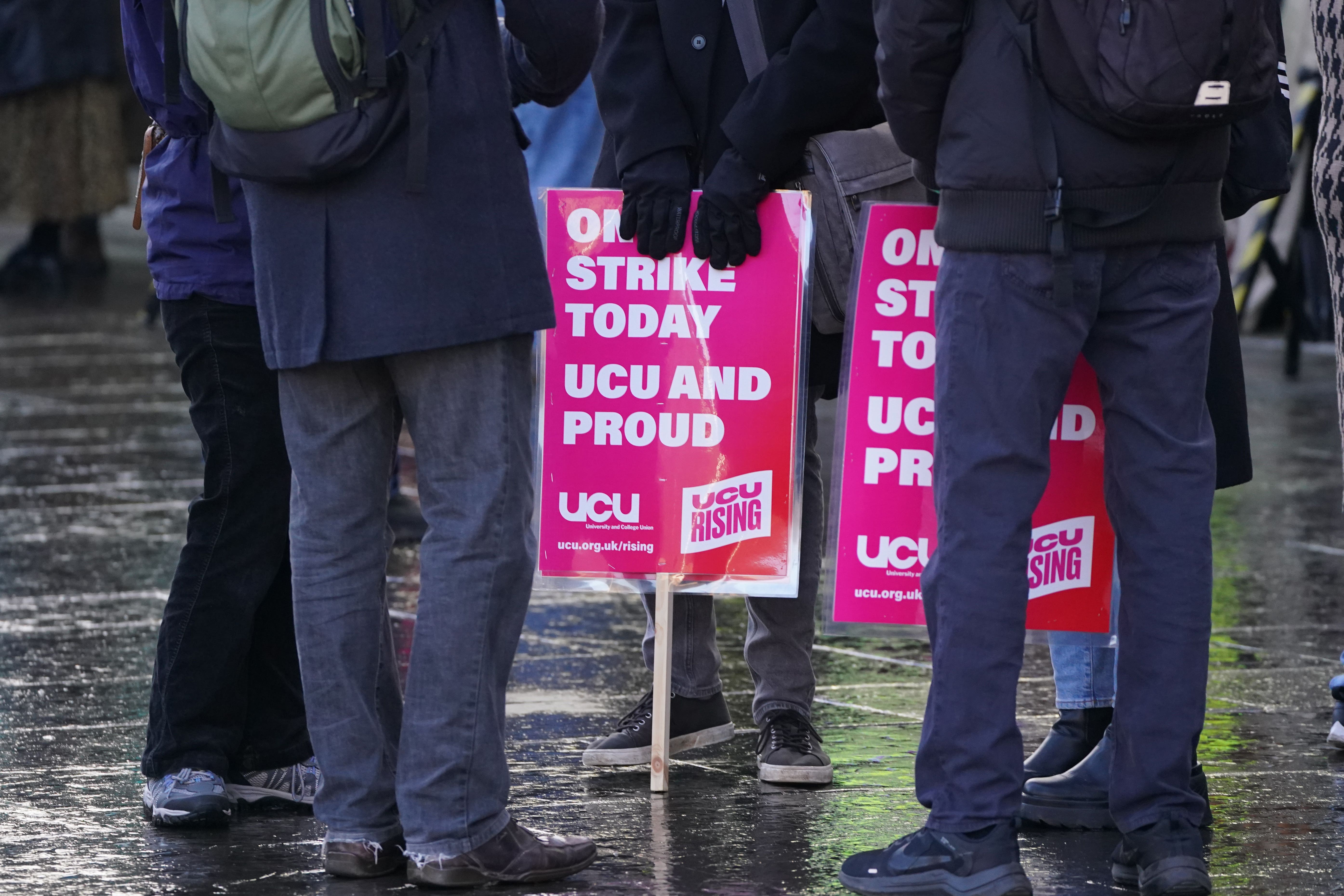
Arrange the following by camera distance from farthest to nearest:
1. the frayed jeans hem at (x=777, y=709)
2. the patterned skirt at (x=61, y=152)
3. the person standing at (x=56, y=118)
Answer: the patterned skirt at (x=61, y=152) → the person standing at (x=56, y=118) → the frayed jeans hem at (x=777, y=709)

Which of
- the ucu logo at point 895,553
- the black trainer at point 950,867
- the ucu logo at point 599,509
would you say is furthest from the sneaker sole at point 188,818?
Result: the ucu logo at point 895,553

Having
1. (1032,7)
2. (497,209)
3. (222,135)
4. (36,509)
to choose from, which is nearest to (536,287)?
(497,209)

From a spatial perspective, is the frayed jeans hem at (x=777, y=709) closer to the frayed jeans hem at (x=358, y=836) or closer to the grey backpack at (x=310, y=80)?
the frayed jeans hem at (x=358, y=836)

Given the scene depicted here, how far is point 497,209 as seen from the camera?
362cm

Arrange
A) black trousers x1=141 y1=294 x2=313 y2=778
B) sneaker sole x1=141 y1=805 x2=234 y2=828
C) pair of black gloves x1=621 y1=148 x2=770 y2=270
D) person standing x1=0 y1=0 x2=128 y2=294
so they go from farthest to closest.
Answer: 1. person standing x1=0 y1=0 x2=128 y2=294
2. pair of black gloves x1=621 y1=148 x2=770 y2=270
3. black trousers x1=141 y1=294 x2=313 y2=778
4. sneaker sole x1=141 y1=805 x2=234 y2=828

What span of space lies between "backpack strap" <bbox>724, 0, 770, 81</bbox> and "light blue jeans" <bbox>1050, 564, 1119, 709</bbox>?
4.33 ft

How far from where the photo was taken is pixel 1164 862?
361 centimetres

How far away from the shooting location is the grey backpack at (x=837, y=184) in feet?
14.6

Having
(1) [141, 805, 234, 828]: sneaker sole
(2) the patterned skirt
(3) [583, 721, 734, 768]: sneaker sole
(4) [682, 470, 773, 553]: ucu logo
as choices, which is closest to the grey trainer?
(1) [141, 805, 234, 828]: sneaker sole

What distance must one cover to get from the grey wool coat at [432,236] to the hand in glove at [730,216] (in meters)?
0.75

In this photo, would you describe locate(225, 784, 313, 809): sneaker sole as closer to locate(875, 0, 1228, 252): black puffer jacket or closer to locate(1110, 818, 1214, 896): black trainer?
locate(1110, 818, 1214, 896): black trainer

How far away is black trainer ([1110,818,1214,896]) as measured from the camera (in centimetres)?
359

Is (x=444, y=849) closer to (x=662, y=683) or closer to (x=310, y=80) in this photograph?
(x=662, y=683)

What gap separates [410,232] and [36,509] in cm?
468
